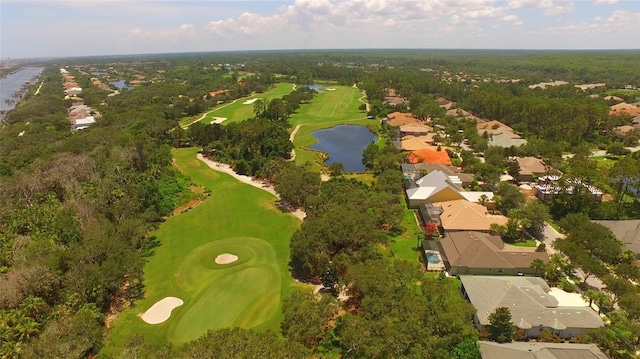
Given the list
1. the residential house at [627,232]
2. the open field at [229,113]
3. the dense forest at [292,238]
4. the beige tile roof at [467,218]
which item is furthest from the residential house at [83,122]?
the residential house at [627,232]

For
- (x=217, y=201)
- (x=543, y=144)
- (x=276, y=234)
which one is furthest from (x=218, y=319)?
(x=543, y=144)

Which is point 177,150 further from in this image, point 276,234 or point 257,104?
point 276,234

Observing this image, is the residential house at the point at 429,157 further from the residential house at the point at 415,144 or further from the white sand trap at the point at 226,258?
the white sand trap at the point at 226,258

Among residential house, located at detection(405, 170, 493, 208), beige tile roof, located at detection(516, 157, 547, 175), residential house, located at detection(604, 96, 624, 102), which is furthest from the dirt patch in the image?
residential house, located at detection(604, 96, 624, 102)

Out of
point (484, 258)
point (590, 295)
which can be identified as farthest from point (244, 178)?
point (590, 295)

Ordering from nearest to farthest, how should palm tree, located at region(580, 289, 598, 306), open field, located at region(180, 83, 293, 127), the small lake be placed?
palm tree, located at region(580, 289, 598, 306) → the small lake → open field, located at region(180, 83, 293, 127)

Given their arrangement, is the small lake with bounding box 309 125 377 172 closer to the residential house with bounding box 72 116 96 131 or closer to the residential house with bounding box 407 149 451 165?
the residential house with bounding box 407 149 451 165
